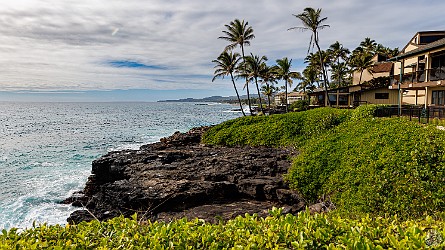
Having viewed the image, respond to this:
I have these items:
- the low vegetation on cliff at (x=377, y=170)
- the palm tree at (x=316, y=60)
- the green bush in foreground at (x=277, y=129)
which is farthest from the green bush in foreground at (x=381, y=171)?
the palm tree at (x=316, y=60)

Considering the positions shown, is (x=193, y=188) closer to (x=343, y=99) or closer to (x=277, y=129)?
(x=277, y=129)

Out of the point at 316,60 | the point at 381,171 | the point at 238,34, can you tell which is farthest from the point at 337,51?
the point at 381,171

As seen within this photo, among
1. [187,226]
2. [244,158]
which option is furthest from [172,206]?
[187,226]

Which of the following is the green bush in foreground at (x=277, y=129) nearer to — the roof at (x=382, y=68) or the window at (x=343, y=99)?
the window at (x=343, y=99)

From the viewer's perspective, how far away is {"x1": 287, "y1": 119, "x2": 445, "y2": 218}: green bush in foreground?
9242 mm

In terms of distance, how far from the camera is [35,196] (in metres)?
19.2

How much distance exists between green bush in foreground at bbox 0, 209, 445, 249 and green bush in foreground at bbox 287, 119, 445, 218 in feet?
19.9

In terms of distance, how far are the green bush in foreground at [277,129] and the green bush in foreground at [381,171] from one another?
5.42m

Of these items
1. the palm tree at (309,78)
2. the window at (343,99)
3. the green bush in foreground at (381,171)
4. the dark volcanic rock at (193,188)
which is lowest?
the dark volcanic rock at (193,188)

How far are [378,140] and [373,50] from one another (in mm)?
62881

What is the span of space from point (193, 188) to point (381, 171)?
7.46 m

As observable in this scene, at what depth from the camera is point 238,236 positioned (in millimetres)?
3826

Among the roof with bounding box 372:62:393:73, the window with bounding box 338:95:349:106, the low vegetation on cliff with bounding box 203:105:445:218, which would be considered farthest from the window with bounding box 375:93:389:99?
the low vegetation on cliff with bounding box 203:105:445:218

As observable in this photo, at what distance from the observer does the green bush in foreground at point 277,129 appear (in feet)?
68.5
